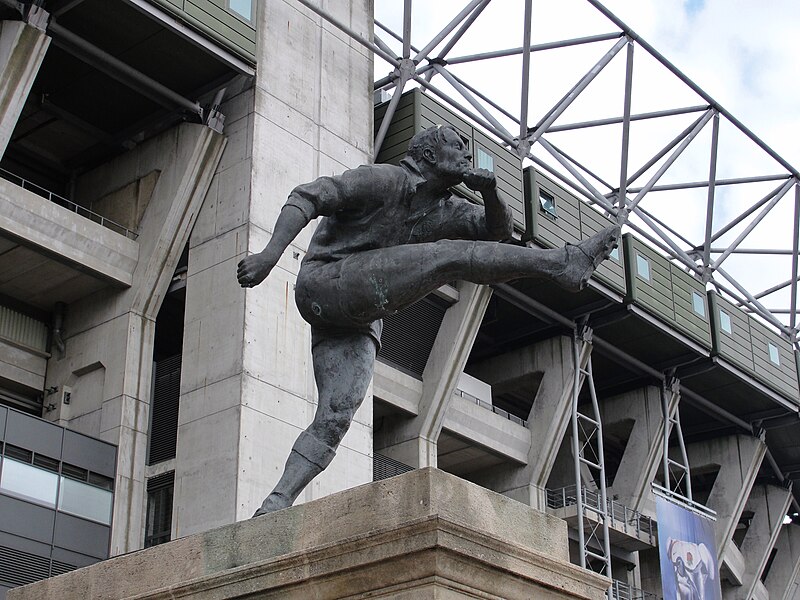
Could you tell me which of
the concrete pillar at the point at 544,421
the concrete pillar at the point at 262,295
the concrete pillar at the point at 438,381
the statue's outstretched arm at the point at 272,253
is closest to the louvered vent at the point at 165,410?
the concrete pillar at the point at 262,295

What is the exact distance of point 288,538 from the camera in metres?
8.41

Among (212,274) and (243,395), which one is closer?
(243,395)

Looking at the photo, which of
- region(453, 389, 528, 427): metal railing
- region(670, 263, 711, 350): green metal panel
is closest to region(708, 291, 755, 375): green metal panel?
region(670, 263, 711, 350): green metal panel

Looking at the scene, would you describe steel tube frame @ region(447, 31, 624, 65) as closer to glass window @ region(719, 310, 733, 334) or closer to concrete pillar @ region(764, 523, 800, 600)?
glass window @ region(719, 310, 733, 334)

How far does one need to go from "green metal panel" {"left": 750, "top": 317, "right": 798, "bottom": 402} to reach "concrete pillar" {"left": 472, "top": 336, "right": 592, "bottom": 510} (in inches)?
326

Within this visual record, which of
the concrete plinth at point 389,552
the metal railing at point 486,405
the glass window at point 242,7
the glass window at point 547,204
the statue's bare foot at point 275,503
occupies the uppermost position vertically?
the glass window at point 547,204

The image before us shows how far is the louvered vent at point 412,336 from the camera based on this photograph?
37781 millimetres

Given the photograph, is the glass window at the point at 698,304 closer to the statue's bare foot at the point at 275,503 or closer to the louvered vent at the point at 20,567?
the louvered vent at the point at 20,567

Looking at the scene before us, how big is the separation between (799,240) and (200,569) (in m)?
41.6

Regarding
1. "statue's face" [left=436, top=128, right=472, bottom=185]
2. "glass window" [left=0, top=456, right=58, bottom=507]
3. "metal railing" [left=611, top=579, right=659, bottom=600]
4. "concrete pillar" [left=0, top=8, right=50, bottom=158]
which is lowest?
"statue's face" [left=436, top=128, right=472, bottom=185]

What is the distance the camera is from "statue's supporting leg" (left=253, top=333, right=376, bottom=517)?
9242 mm

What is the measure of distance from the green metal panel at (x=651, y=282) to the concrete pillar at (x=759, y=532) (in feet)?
41.6

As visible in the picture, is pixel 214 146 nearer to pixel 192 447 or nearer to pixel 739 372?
pixel 192 447

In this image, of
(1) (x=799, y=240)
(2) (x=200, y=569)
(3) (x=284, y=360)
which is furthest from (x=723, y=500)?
(2) (x=200, y=569)
